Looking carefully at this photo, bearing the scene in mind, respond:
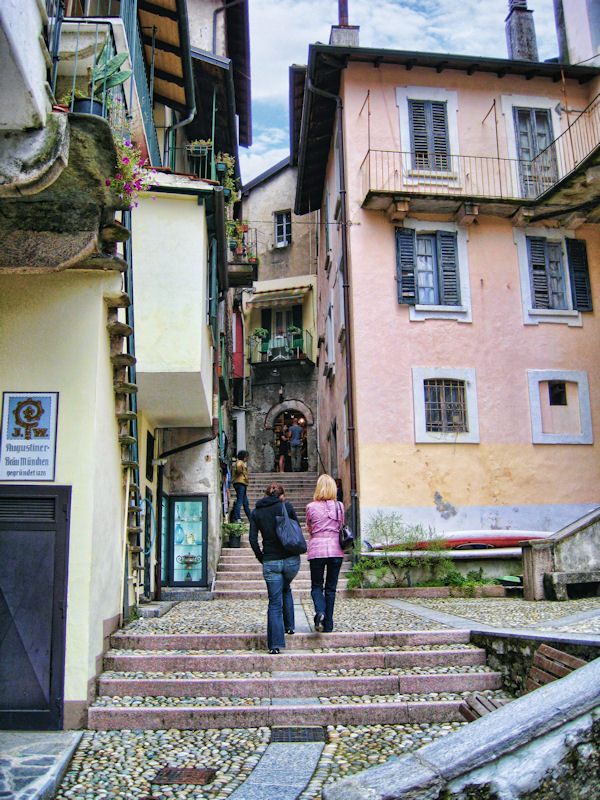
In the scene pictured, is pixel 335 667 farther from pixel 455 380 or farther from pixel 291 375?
pixel 291 375

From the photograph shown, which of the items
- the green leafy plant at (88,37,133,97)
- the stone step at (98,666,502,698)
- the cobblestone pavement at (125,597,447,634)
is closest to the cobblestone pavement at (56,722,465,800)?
the stone step at (98,666,502,698)

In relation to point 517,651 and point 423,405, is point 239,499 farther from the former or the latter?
point 517,651

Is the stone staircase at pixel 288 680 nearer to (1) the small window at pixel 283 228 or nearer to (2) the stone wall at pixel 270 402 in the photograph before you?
(2) the stone wall at pixel 270 402

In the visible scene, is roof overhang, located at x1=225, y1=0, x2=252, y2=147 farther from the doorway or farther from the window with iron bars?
the doorway

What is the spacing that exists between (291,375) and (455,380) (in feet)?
45.3

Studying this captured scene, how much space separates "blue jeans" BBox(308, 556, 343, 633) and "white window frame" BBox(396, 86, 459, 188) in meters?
10.9

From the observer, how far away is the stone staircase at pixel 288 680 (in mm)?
5961

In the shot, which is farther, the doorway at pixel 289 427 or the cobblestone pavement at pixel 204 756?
the doorway at pixel 289 427

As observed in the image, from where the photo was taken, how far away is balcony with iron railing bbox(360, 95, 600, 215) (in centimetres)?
1600

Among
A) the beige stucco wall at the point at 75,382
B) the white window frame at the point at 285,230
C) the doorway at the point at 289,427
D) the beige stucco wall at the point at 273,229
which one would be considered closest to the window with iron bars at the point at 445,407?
the beige stucco wall at the point at 75,382

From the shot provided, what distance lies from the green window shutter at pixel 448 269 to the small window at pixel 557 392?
2.79 metres

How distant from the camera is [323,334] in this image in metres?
23.3

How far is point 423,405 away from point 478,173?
5.54 metres

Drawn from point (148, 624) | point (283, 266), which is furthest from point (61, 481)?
point (283, 266)
